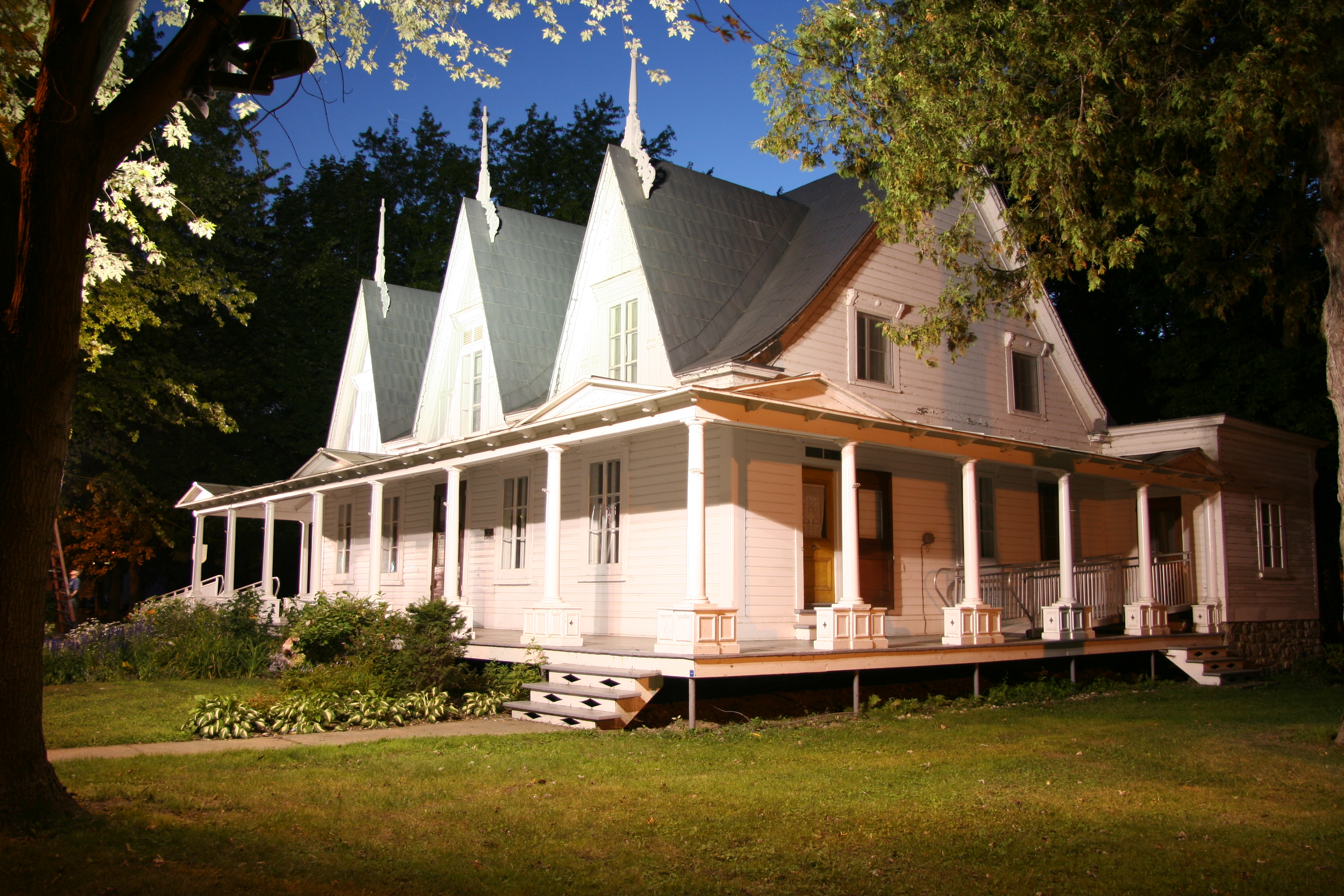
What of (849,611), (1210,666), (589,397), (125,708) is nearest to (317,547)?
(125,708)

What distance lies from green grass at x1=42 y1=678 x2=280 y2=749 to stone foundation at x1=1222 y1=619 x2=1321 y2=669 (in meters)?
16.3

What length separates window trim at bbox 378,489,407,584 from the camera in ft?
69.7

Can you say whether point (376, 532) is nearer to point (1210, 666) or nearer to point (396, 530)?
point (396, 530)

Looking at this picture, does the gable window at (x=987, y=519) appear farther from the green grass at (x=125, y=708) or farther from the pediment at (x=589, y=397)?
the green grass at (x=125, y=708)

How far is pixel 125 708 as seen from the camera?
39.9 feet

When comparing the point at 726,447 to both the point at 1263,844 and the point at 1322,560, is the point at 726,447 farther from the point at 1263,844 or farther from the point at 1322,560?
the point at 1322,560

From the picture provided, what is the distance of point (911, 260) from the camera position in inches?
664

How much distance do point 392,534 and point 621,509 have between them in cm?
834

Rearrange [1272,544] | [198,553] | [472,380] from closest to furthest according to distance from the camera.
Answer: [472,380]
[1272,544]
[198,553]

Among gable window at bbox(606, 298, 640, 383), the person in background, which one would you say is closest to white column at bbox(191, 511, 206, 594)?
the person in background

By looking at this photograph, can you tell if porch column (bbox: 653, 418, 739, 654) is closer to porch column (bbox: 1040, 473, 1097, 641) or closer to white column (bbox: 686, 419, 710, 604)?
white column (bbox: 686, 419, 710, 604)

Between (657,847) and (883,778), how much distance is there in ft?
9.23

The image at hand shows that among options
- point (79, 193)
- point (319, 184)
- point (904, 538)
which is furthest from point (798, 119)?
point (319, 184)

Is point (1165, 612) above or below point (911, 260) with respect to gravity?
below
